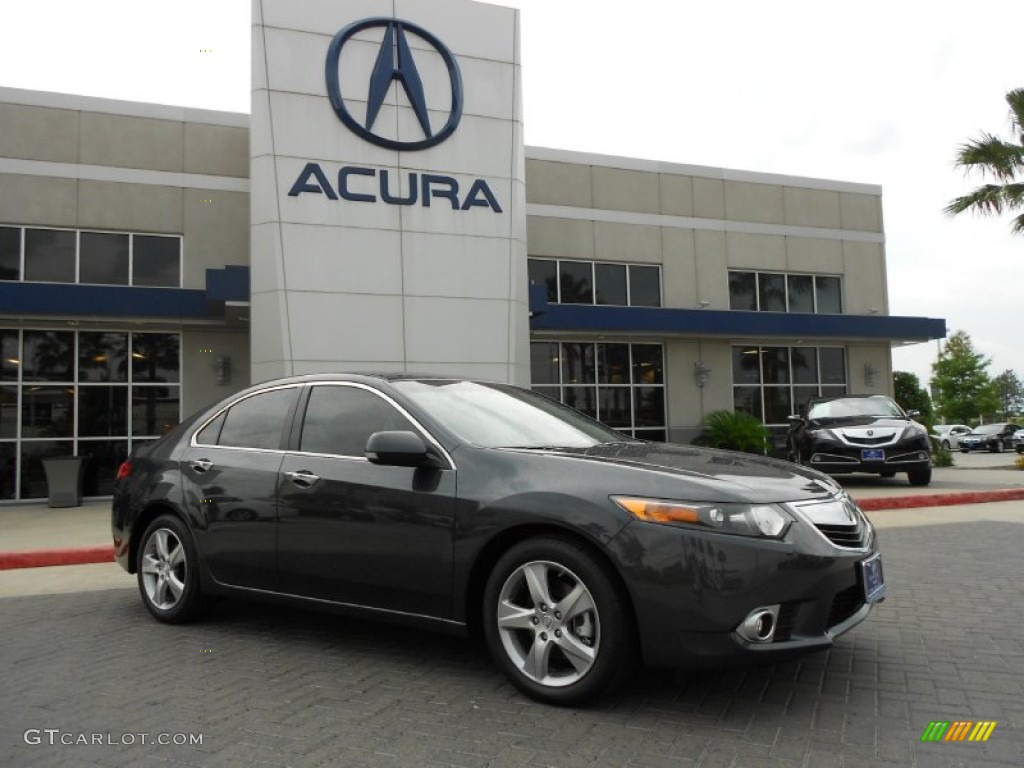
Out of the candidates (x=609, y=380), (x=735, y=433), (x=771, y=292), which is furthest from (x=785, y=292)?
(x=609, y=380)

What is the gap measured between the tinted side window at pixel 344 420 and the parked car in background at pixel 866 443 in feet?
35.2

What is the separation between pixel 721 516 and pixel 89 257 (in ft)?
49.2

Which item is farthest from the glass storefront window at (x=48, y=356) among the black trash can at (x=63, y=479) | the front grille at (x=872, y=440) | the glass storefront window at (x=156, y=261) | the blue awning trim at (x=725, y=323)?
the front grille at (x=872, y=440)

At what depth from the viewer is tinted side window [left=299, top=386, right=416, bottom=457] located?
4281 millimetres

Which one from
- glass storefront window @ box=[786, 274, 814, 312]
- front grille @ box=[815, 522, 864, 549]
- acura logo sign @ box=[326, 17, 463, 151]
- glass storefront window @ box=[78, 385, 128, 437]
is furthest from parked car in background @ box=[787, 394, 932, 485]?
glass storefront window @ box=[78, 385, 128, 437]

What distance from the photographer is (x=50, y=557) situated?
317 inches

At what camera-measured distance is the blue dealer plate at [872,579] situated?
11.4 feet

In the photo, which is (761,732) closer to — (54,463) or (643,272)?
Answer: (54,463)

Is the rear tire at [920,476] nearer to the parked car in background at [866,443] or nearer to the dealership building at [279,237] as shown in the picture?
the parked car in background at [866,443]

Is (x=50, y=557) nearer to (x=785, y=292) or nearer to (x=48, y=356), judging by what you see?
(x=48, y=356)

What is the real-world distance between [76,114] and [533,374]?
10.2 m

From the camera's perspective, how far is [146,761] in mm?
3018

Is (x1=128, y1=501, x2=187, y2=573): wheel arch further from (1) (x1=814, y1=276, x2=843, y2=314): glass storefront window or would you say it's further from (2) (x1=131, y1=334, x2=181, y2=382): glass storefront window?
Answer: (1) (x1=814, y1=276, x2=843, y2=314): glass storefront window

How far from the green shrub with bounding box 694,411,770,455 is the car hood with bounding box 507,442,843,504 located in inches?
552
